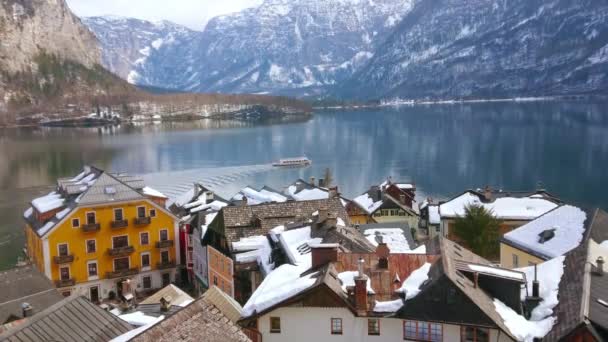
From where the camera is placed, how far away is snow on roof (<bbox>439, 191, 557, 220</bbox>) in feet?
180

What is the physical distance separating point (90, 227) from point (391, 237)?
22.6 m

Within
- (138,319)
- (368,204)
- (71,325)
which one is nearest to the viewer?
(71,325)

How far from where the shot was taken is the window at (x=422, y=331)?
20.7 metres

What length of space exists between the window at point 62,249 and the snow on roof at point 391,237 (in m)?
22.1

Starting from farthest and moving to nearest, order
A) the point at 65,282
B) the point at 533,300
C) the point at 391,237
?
1. the point at 65,282
2. the point at 391,237
3. the point at 533,300

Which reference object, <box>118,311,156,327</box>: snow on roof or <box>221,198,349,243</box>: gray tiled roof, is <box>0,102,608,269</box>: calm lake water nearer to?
<box>221,198,349,243</box>: gray tiled roof

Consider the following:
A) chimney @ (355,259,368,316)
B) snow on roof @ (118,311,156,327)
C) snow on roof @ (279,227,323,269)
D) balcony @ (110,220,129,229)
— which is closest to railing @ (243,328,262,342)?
snow on roof @ (118,311,156,327)

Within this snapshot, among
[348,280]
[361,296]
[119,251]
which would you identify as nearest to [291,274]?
[348,280]

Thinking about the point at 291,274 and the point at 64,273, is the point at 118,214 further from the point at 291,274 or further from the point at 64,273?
the point at 291,274

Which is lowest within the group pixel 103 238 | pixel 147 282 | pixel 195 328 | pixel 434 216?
Result: pixel 147 282

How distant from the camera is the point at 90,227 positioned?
46.8 meters

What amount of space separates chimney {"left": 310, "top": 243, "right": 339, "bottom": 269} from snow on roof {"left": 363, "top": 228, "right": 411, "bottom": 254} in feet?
34.0

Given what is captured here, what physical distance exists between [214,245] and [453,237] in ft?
81.6

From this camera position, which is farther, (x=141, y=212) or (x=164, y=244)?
(x=164, y=244)
